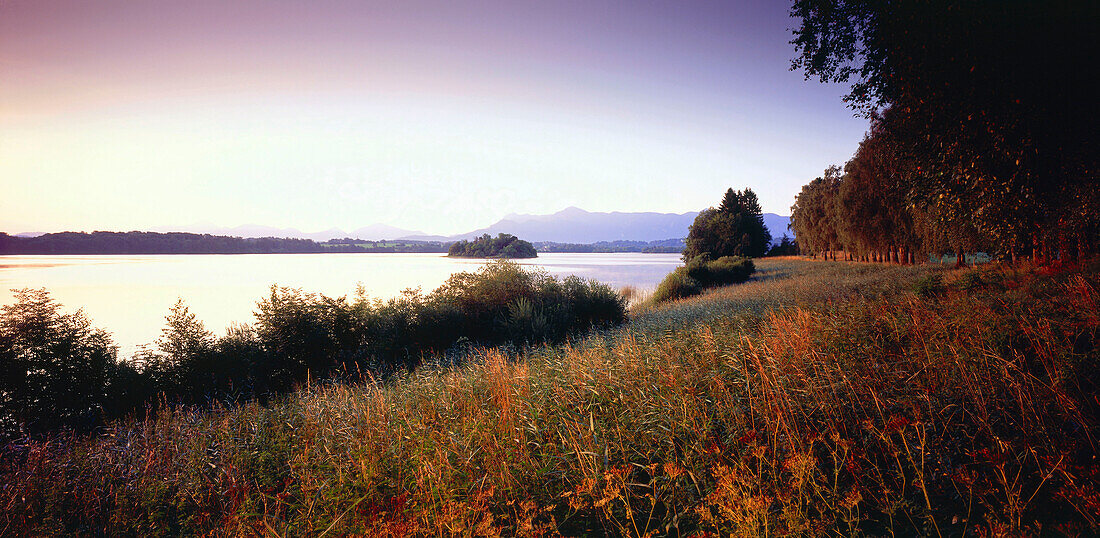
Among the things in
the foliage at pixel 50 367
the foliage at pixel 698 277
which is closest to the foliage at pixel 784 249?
the foliage at pixel 698 277

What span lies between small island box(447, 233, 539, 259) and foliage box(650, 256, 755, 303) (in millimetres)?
11954

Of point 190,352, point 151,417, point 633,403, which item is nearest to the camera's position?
point 633,403

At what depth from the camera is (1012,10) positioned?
19.8ft

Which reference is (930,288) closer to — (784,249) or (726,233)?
(726,233)

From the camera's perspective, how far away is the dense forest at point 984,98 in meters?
6.05

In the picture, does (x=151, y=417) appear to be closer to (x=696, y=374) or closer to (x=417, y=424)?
(x=417, y=424)

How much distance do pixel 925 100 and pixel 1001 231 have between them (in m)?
3.88

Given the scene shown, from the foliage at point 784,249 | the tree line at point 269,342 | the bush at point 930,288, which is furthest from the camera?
the foliage at point 784,249

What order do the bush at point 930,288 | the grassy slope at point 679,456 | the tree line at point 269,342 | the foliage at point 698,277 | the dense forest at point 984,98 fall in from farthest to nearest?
the foliage at point 698,277 → the bush at point 930,288 → the tree line at point 269,342 → the dense forest at point 984,98 → the grassy slope at point 679,456

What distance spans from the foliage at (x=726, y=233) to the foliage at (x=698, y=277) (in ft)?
42.2

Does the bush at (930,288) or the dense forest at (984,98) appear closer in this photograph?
the dense forest at (984,98)

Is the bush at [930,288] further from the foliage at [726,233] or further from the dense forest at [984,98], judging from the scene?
the foliage at [726,233]

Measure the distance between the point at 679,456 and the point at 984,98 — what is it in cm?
802

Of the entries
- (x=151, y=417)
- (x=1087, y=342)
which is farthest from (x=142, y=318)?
(x=1087, y=342)
